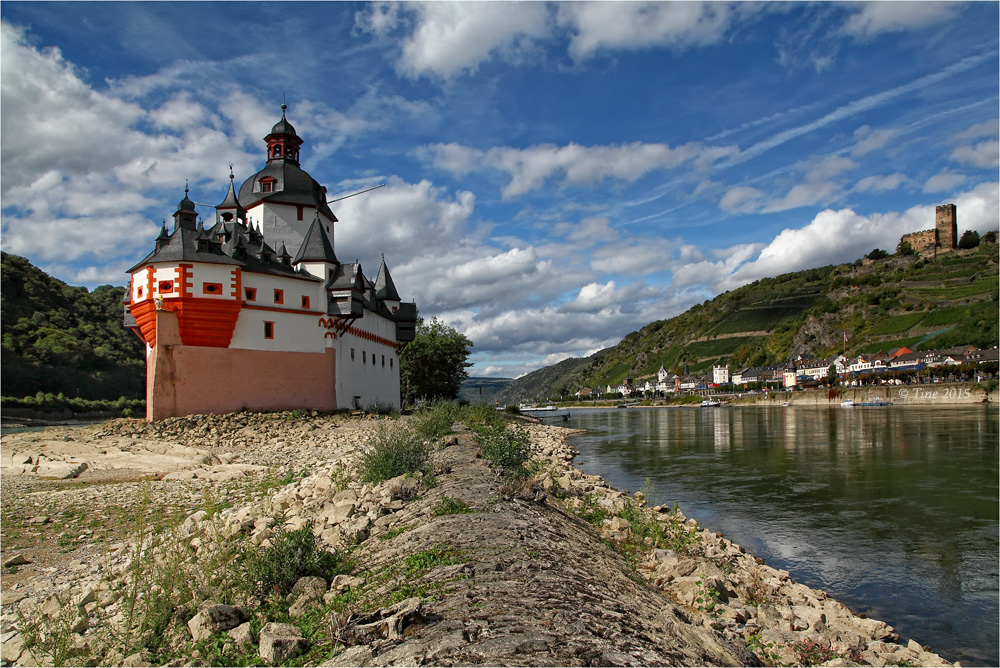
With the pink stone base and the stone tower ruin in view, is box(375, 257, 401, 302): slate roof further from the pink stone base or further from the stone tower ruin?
the stone tower ruin

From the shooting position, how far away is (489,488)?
991 centimetres

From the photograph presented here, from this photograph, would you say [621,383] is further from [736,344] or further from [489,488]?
[489,488]

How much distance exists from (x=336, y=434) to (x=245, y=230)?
14.5 meters

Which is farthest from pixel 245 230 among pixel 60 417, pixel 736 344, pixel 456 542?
pixel 736 344

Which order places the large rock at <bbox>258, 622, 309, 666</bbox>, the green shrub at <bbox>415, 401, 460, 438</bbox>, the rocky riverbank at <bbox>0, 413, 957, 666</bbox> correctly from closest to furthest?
the rocky riverbank at <bbox>0, 413, 957, 666</bbox> < the large rock at <bbox>258, 622, 309, 666</bbox> < the green shrub at <bbox>415, 401, 460, 438</bbox>

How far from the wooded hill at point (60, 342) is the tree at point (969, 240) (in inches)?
7301

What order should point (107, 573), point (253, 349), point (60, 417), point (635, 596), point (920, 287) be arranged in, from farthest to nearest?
point (920, 287) < point (60, 417) < point (253, 349) < point (107, 573) < point (635, 596)

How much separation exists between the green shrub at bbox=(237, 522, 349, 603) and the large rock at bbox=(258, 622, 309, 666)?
3.65 ft

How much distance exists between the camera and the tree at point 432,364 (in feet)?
173

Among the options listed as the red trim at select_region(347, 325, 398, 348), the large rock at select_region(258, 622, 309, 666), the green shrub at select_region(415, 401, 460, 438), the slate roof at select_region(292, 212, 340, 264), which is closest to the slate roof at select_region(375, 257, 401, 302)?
the red trim at select_region(347, 325, 398, 348)

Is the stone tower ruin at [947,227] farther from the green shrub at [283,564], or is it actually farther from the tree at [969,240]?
the green shrub at [283,564]

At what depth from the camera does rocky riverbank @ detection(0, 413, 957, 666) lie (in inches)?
185

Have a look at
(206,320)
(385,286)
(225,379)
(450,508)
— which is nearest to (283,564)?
(450,508)

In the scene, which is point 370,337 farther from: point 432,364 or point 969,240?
point 969,240
